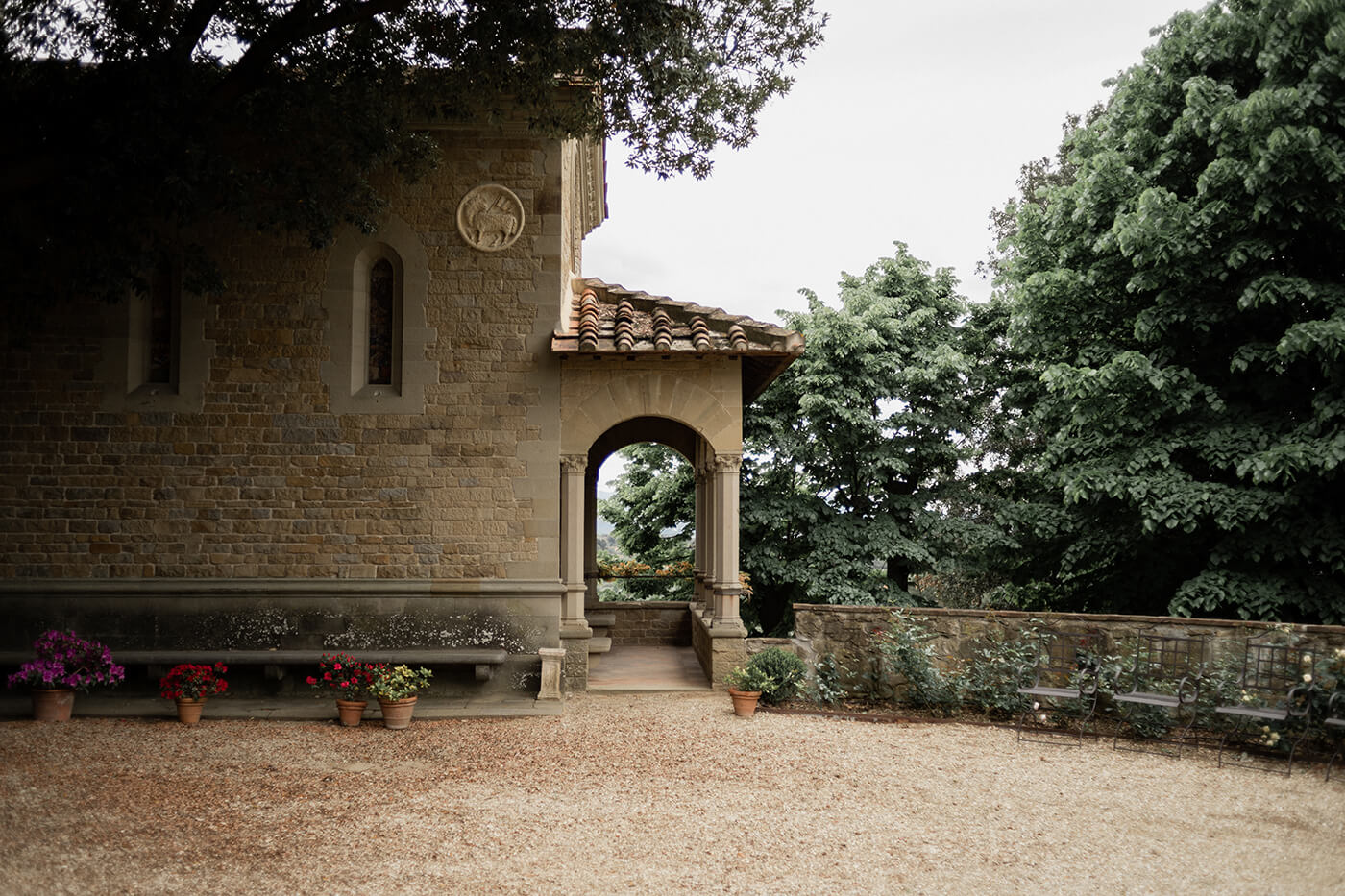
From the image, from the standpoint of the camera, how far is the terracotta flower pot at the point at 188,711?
28.4 feet

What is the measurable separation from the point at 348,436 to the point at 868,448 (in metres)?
8.54

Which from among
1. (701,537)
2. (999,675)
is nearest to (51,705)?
(701,537)

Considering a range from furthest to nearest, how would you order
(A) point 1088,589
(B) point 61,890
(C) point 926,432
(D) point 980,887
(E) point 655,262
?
(E) point 655,262
(C) point 926,432
(A) point 1088,589
(D) point 980,887
(B) point 61,890

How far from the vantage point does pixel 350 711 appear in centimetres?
864

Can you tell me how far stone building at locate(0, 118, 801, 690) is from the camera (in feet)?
31.6

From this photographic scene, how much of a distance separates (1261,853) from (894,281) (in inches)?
462

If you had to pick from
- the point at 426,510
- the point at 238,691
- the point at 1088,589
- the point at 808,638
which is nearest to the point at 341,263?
the point at 426,510

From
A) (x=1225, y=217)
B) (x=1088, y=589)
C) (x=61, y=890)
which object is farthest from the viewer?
(x=1088, y=589)

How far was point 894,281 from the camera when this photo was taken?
1587 cm

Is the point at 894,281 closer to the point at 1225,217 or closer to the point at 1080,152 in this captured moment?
the point at 1080,152

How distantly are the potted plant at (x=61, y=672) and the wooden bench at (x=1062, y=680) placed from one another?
8745 millimetres

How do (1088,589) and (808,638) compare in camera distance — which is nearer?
(808,638)

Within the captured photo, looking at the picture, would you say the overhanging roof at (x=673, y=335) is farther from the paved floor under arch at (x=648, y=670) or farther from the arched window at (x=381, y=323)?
the paved floor under arch at (x=648, y=670)

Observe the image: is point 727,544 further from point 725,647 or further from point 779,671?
point 779,671
